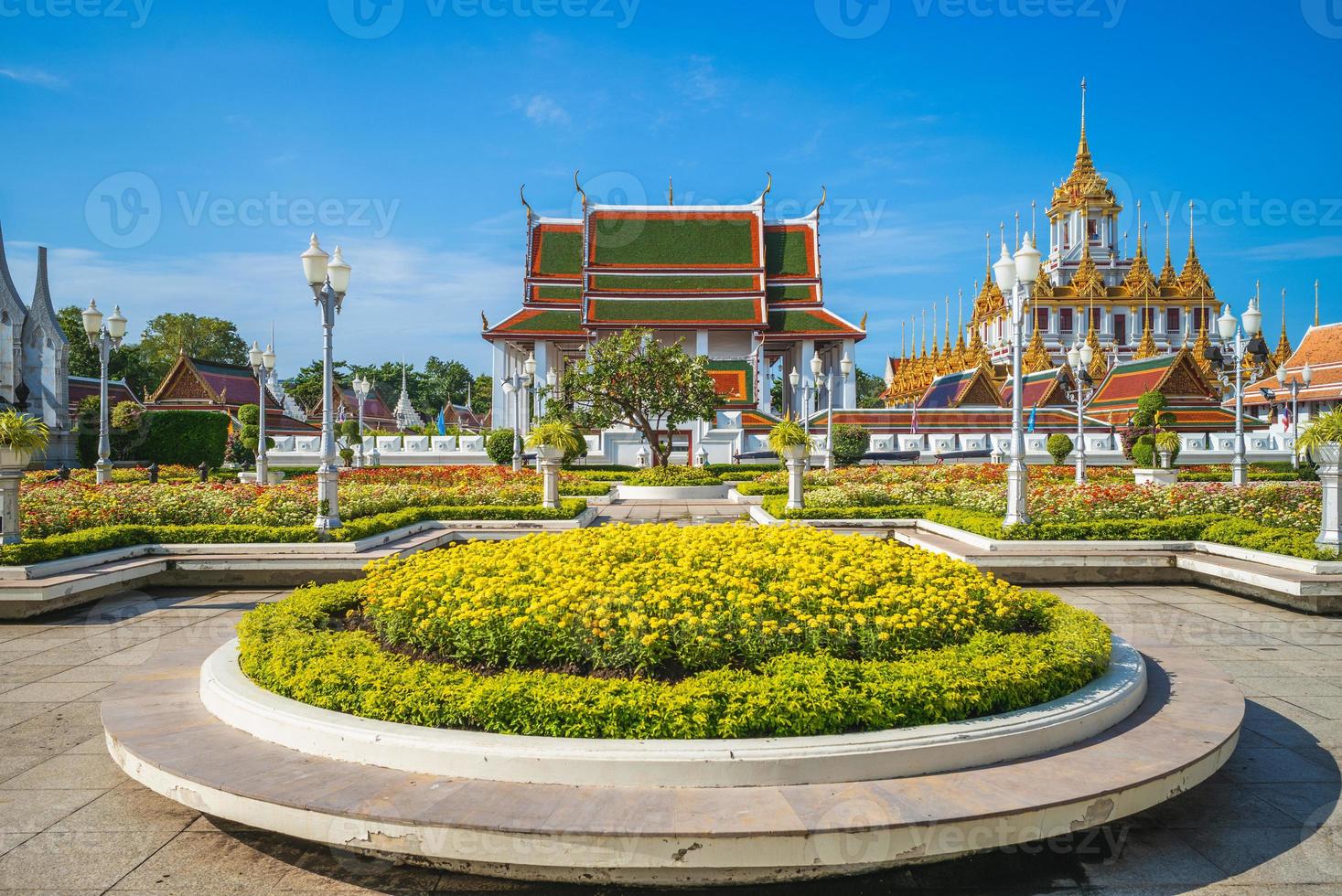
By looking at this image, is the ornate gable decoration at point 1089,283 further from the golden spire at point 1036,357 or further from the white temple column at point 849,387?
the white temple column at point 849,387

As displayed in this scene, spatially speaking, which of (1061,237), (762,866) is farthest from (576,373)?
(1061,237)

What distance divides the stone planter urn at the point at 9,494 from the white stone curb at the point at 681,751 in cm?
739

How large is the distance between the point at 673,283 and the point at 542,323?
6.83 metres

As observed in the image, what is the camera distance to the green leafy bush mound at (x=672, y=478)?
23.9m

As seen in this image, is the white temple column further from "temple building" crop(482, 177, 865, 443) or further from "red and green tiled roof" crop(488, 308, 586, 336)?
"red and green tiled roof" crop(488, 308, 586, 336)

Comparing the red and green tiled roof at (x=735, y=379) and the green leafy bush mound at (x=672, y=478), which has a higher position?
the red and green tiled roof at (x=735, y=379)

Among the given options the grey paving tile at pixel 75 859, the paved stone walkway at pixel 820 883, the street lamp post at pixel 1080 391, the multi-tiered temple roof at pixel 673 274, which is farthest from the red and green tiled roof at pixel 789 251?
the grey paving tile at pixel 75 859

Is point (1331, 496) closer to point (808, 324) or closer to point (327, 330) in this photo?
point (327, 330)

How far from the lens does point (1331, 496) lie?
9852mm

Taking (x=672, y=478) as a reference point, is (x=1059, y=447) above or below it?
above

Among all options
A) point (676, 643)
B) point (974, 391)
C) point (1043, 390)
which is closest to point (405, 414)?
point (974, 391)

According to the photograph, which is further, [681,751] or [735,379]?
[735,379]

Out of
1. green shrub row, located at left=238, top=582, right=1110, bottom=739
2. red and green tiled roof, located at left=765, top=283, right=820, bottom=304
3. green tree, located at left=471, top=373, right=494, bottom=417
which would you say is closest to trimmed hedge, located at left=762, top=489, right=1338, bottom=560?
green shrub row, located at left=238, top=582, right=1110, bottom=739

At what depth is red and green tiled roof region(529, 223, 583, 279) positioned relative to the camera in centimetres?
4484
